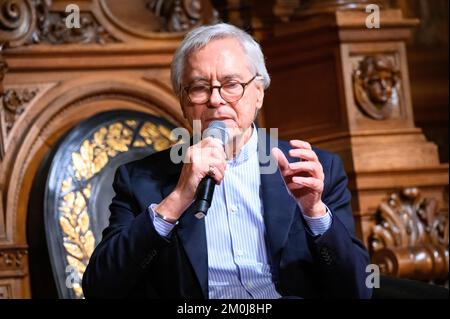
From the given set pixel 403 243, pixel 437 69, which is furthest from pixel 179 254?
pixel 437 69

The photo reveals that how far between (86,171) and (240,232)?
1.31m

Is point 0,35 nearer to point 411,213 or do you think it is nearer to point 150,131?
point 150,131

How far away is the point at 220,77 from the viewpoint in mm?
3248

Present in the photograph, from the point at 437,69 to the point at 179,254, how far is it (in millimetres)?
3162

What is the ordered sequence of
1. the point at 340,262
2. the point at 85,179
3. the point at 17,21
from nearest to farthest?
the point at 340,262 → the point at 85,179 → the point at 17,21

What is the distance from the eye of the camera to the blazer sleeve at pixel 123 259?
3.01 meters

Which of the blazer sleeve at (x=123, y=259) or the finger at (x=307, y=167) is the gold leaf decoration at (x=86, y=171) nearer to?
the blazer sleeve at (x=123, y=259)

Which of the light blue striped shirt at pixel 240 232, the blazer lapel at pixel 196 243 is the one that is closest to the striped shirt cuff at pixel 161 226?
the light blue striped shirt at pixel 240 232

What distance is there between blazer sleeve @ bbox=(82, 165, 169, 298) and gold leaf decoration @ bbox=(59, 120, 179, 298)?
3.67 ft

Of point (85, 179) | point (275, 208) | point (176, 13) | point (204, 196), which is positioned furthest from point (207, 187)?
point (176, 13)

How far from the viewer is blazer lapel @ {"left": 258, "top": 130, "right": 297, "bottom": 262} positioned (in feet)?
10.4

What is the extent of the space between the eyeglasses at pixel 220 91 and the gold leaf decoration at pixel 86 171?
3.97 ft

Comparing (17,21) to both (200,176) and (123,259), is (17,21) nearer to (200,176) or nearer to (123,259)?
(123,259)

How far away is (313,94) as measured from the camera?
194 inches
